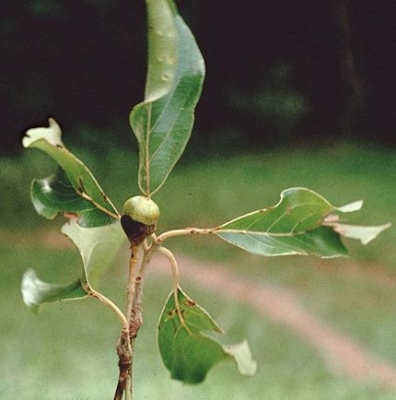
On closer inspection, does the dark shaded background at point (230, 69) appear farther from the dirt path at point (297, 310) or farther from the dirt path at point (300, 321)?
the dirt path at point (300, 321)

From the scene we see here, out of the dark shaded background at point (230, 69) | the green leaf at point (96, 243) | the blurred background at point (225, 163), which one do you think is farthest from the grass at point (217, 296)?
the green leaf at point (96, 243)

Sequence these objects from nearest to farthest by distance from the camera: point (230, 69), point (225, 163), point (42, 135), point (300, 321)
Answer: point (42, 135) → point (300, 321) → point (225, 163) → point (230, 69)

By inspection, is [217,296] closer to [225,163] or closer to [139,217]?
[225,163]

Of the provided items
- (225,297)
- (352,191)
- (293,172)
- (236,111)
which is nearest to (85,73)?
(236,111)

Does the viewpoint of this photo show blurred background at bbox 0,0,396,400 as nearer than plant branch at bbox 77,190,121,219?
No

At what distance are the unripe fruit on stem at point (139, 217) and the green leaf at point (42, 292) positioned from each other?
5 cm

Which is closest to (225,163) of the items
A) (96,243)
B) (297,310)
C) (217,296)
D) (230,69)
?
(230,69)

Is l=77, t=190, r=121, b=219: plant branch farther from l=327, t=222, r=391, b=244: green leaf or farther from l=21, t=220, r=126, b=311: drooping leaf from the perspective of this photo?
l=327, t=222, r=391, b=244: green leaf

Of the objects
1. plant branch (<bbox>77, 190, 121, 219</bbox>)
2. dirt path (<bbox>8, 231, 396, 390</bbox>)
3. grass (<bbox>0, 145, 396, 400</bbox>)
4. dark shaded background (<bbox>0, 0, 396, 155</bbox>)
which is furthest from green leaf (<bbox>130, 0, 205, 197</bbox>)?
dark shaded background (<bbox>0, 0, 396, 155</bbox>)

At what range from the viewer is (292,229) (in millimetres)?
569

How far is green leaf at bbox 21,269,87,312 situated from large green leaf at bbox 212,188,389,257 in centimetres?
9

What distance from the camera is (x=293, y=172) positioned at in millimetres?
4789

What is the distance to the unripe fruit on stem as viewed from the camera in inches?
20.3

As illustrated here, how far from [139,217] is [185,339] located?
3.7 inches
